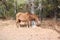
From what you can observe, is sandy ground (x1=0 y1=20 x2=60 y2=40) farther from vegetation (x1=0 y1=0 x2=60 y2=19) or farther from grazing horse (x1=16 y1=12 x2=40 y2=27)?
vegetation (x1=0 y1=0 x2=60 y2=19)

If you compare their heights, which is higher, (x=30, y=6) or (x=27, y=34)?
(x=30, y=6)

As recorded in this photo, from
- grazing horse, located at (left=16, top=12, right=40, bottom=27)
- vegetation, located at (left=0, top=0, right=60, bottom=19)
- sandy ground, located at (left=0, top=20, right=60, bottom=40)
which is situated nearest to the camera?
sandy ground, located at (left=0, top=20, right=60, bottom=40)

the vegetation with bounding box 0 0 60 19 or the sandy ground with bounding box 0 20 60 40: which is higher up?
the vegetation with bounding box 0 0 60 19

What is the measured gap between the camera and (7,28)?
1042cm

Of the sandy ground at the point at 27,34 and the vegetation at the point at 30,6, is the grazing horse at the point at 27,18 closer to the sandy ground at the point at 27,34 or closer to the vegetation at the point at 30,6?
the sandy ground at the point at 27,34

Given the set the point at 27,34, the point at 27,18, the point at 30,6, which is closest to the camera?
the point at 27,34

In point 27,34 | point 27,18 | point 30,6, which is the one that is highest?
point 30,6

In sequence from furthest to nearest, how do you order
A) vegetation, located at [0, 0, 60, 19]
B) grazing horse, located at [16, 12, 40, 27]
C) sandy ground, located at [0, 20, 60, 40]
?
vegetation, located at [0, 0, 60, 19] < grazing horse, located at [16, 12, 40, 27] < sandy ground, located at [0, 20, 60, 40]

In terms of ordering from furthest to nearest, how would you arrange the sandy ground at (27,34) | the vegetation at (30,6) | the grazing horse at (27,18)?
the vegetation at (30,6) < the grazing horse at (27,18) < the sandy ground at (27,34)

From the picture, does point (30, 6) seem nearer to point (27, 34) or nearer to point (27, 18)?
point (27, 18)

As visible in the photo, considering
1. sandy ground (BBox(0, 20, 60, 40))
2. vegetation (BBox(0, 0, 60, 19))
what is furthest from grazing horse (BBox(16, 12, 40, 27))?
vegetation (BBox(0, 0, 60, 19))

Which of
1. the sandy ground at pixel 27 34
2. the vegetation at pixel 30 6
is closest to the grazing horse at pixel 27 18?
the sandy ground at pixel 27 34

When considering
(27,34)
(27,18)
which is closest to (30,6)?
(27,18)

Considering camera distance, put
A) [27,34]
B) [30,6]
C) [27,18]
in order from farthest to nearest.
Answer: [30,6]
[27,18]
[27,34]
